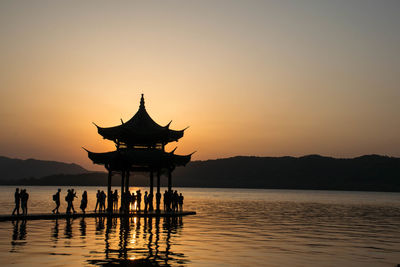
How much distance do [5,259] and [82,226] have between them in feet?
45.1

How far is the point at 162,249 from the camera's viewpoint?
69.2 feet

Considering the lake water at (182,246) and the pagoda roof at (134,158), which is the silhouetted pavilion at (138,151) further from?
the lake water at (182,246)

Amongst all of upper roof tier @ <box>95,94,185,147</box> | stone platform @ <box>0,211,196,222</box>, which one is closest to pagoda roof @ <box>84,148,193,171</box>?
upper roof tier @ <box>95,94,185,147</box>

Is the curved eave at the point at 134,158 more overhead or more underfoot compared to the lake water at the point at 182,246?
more overhead

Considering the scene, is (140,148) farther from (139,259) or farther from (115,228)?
(139,259)

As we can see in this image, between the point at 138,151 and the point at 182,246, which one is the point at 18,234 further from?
the point at 138,151

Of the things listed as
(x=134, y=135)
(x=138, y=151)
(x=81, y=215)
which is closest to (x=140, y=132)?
(x=134, y=135)

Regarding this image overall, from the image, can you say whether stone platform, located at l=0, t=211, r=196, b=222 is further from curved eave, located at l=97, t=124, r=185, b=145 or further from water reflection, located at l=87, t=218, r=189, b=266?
water reflection, located at l=87, t=218, r=189, b=266

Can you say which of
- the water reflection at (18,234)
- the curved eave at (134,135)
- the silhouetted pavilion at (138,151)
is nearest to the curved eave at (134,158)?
the silhouetted pavilion at (138,151)

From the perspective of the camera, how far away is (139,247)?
70.2 ft

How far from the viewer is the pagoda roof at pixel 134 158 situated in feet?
133

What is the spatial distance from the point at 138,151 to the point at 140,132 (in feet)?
5.28

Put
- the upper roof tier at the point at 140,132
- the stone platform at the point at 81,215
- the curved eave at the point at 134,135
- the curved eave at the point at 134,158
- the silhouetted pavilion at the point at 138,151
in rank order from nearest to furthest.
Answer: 1. the stone platform at the point at 81,215
2. the curved eave at the point at 134,158
3. the silhouetted pavilion at the point at 138,151
4. the curved eave at the point at 134,135
5. the upper roof tier at the point at 140,132

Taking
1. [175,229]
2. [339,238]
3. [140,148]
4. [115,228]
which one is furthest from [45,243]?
[140,148]
